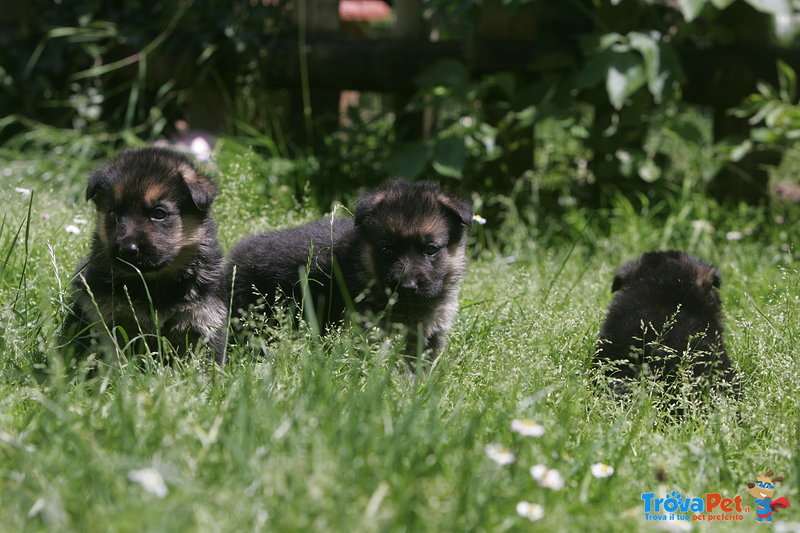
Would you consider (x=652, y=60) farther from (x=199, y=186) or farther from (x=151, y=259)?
(x=151, y=259)

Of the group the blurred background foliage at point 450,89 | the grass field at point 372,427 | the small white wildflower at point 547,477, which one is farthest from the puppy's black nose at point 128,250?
the blurred background foliage at point 450,89


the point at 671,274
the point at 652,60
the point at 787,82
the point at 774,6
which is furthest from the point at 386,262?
the point at 787,82

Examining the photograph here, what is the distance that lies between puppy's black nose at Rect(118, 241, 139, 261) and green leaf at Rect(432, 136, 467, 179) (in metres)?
2.53

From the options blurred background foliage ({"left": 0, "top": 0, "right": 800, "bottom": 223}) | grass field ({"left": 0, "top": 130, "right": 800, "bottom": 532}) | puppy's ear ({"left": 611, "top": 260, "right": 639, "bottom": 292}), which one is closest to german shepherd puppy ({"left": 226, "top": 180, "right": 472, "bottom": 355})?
grass field ({"left": 0, "top": 130, "right": 800, "bottom": 532})

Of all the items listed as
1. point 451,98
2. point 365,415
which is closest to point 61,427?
point 365,415

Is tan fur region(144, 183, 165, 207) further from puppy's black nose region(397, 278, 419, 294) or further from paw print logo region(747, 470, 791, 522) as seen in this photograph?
paw print logo region(747, 470, 791, 522)

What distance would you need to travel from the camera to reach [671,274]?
4.44 meters

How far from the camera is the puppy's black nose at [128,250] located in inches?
143

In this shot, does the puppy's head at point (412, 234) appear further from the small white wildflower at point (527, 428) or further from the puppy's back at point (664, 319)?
the small white wildflower at point (527, 428)

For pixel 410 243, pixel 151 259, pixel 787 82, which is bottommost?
pixel 787 82

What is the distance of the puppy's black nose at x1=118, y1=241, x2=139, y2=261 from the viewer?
3.62 m

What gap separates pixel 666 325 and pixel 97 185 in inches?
98.7

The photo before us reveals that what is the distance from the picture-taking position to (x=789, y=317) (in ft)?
13.3

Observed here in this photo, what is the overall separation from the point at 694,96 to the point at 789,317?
10.3ft
